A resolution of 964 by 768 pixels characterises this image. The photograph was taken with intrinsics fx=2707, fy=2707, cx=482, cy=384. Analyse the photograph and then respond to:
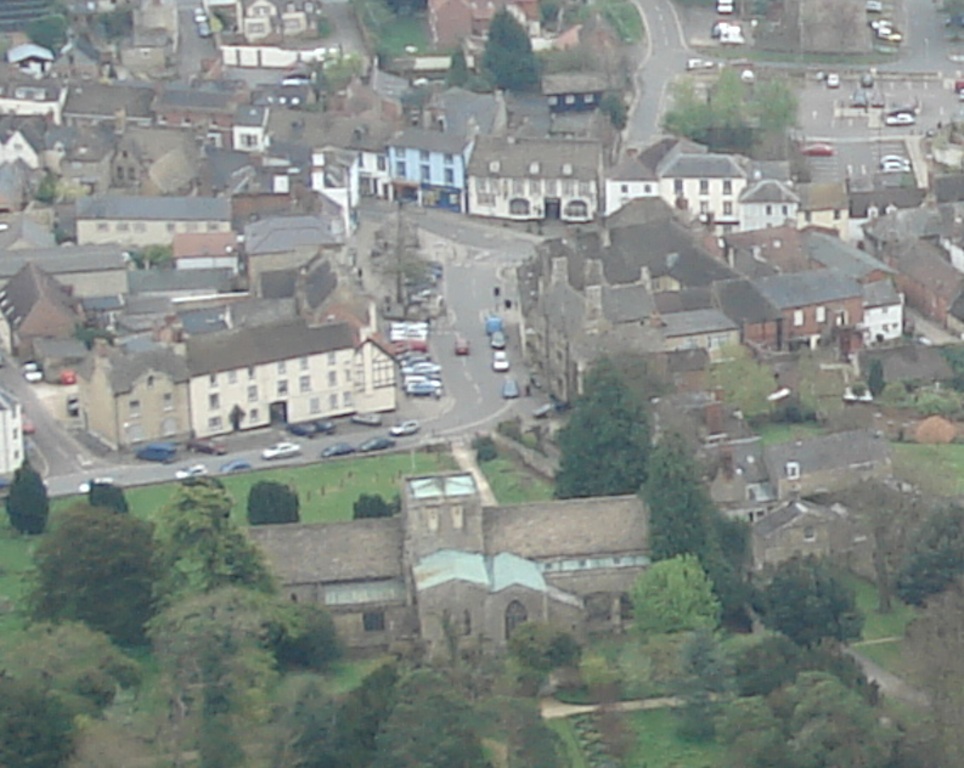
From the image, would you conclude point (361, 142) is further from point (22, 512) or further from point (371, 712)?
point (371, 712)

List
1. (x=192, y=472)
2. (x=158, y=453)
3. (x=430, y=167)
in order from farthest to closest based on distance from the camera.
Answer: (x=430, y=167) → (x=158, y=453) → (x=192, y=472)

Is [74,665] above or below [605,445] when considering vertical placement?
below

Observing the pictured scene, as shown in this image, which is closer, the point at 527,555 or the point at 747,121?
the point at 527,555

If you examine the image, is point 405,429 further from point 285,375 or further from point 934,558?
point 934,558

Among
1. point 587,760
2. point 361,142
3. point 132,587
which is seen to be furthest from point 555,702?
point 361,142

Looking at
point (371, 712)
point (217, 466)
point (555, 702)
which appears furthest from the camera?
point (217, 466)

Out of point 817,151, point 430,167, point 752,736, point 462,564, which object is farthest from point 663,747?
point 817,151
